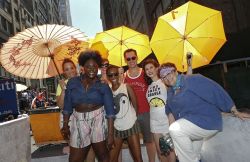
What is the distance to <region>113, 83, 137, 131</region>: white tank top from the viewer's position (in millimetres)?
5197

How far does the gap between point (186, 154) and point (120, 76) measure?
198cm

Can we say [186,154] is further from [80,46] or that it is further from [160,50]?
[80,46]

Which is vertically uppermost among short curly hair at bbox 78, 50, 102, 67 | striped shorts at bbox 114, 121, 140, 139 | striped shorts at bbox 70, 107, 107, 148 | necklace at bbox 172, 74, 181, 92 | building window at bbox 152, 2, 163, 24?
building window at bbox 152, 2, 163, 24

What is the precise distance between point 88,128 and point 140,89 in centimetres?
144

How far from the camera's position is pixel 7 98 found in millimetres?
4883

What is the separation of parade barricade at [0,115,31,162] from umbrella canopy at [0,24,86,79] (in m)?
1.30

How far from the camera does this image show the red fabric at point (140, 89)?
547 centimetres

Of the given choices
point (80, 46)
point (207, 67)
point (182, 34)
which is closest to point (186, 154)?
point (182, 34)

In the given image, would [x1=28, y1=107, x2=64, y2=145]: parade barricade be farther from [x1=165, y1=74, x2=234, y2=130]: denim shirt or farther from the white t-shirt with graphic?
[x1=165, y1=74, x2=234, y2=130]: denim shirt

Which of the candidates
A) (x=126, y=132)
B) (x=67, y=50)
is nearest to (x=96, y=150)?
(x=126, y=132)

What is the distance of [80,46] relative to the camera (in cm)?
623

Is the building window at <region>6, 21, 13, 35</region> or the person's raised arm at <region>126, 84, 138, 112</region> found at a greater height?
the building window at <region>6, 21, 13, 35</region>

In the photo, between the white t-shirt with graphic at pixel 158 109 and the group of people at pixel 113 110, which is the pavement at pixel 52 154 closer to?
the white t-shirt with graphic at pixel 158 109

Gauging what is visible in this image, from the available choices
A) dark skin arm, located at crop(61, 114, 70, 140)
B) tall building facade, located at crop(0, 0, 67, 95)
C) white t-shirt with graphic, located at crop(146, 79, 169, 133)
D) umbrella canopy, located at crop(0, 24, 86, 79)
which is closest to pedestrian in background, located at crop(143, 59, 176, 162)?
white t-shirt with graphic, located at crop(146, 79, 169, 133)
